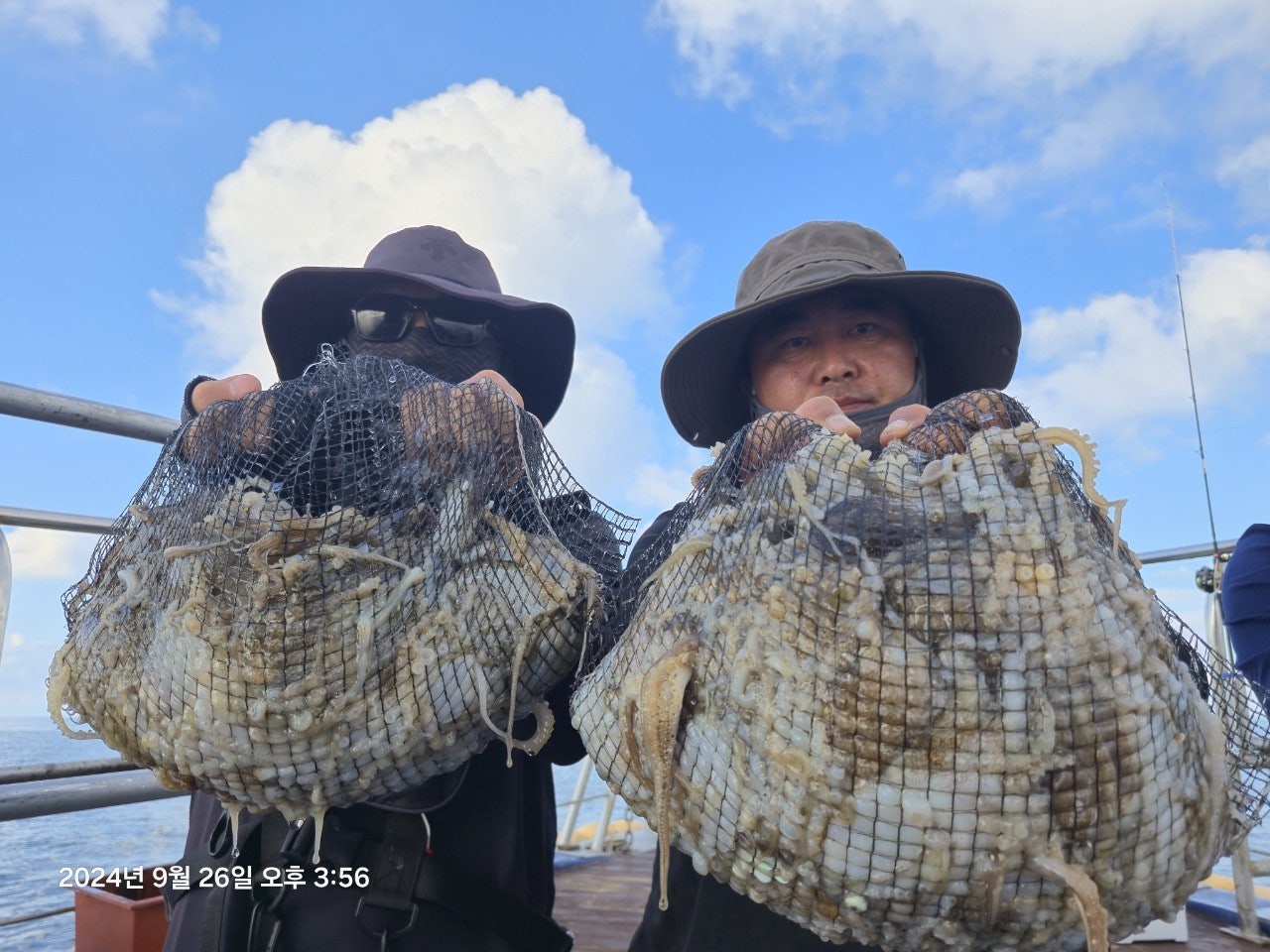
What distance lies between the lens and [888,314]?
1951 millimetres

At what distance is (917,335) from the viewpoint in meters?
2.11

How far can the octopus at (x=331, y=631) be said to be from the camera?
1.32m

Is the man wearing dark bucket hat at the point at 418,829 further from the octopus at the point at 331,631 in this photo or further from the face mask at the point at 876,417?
the face mask at the point at 876,417

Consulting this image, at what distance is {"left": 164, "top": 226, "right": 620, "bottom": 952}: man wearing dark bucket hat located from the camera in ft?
5.39

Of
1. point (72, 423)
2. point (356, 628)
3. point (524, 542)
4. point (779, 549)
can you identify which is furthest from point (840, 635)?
point (72, 423)

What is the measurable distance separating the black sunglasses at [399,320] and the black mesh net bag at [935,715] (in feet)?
4.00

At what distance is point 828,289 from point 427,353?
103cm

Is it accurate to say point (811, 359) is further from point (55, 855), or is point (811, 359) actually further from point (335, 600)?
point (55, 855)

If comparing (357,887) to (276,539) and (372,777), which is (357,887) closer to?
(372,777)

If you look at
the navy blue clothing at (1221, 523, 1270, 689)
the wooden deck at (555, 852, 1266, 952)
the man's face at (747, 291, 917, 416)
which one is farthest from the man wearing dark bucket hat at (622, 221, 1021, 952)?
the wooden deck at (555, 852, 1266, 952)

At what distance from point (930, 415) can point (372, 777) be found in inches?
44.5

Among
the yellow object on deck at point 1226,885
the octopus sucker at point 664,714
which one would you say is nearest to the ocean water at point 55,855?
the octopus sucker at point 664,714

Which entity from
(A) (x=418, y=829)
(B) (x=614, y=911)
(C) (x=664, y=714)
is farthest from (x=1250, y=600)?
(B) (x=614, y=911)

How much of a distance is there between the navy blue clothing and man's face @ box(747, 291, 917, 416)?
1412 millimetres
